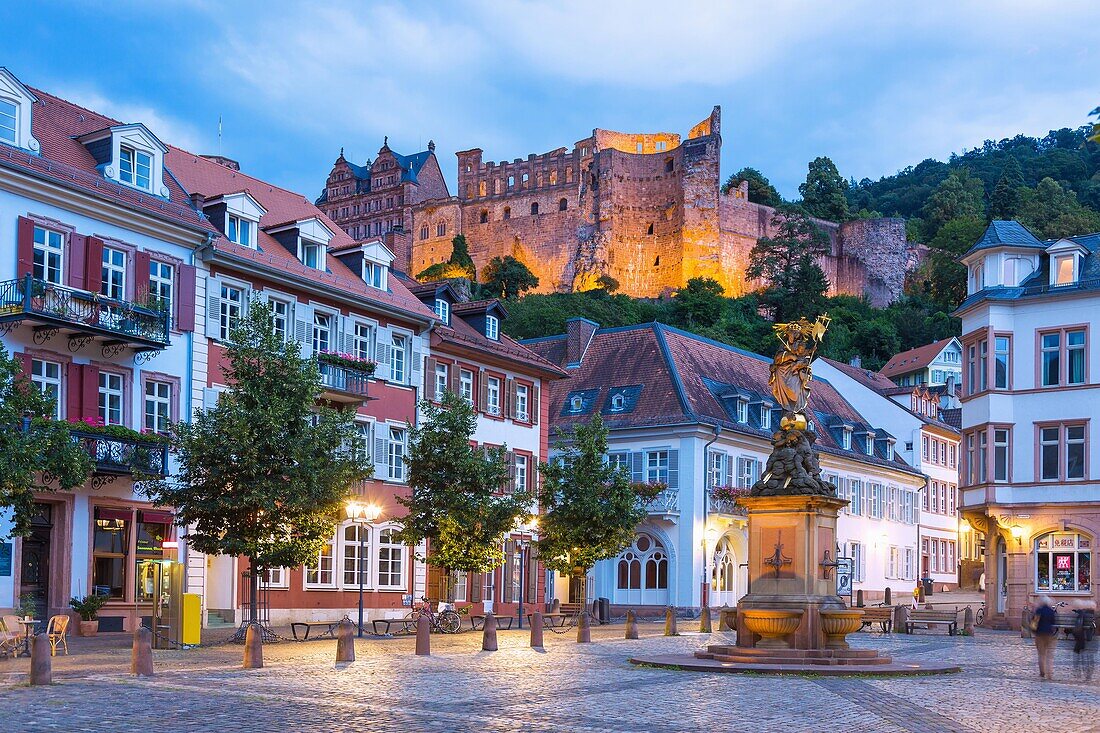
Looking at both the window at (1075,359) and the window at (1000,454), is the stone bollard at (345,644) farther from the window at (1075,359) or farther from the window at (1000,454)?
the window at (1075,359)

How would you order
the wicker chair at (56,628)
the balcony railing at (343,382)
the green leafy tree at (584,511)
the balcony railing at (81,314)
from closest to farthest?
the wicker chair at (56,628)
the balcony railing at (81,314)
the balcony railing at (343,382)
the green leafy tree at (584,511)

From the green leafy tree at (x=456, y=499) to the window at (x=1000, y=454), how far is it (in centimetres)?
1526

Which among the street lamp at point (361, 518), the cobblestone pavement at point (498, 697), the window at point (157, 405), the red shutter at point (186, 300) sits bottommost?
the cobblestone pavement at point (498, 697)

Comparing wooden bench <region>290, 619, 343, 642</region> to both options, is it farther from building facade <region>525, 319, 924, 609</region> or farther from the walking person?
the walking person

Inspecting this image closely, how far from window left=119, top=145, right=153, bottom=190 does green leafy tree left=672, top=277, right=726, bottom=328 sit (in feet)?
251

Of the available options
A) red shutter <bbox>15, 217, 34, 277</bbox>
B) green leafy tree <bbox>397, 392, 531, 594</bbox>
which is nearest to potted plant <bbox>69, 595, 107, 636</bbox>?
red shutter <bbox>15, 217, 34, 277</bbox>

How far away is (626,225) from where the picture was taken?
129m

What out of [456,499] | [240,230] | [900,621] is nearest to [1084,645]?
[456,499]

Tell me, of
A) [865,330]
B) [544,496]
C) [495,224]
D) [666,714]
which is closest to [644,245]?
[495,224]

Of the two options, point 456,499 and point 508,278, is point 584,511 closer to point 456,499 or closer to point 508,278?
point 456,499

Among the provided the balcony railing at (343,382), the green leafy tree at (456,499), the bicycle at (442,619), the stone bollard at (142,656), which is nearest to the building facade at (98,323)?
the balcony railing at (343,382)

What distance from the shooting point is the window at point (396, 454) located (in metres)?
41.3

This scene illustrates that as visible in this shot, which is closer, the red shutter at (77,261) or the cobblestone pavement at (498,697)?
the cobblestone pavement at (498,697)

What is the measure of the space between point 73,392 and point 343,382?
846cm
